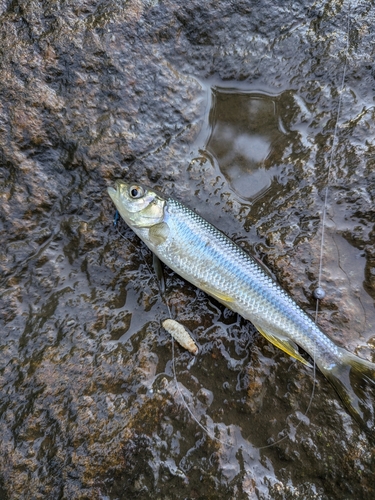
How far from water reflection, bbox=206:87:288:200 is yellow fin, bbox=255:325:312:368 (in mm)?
1316

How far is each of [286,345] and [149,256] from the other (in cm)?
144

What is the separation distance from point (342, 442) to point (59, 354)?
2.43 meters

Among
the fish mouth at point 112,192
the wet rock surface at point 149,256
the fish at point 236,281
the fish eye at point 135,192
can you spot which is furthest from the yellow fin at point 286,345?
the fish mouth at point 112,192

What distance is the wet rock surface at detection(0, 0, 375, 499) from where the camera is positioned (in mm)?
3133

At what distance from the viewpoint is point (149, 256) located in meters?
3.67

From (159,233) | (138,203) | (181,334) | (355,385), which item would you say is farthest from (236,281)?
(355,385)

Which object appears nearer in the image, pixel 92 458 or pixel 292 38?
pixel 92 458

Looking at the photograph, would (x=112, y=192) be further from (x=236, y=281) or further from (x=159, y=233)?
(x=236, y=281)

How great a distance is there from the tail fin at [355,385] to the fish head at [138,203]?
1.93m

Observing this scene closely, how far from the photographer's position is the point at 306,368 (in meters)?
3.32

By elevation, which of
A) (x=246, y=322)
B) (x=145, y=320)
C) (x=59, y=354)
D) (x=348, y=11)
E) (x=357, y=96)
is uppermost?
(x=348, y=11)

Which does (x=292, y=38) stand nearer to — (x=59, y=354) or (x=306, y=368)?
(x=306, y=368)

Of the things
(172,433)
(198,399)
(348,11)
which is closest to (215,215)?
(198,399)

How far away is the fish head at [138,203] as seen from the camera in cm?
344
